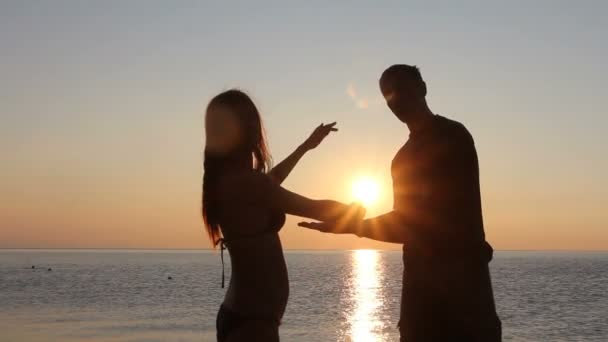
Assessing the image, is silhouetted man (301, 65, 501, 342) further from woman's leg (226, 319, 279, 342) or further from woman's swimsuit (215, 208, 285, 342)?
woman's leg (226, 319, 279, 342)

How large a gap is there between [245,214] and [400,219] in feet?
2.96

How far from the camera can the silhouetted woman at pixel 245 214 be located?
434cm

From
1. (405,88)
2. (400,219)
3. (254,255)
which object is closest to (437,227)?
Answer: (400,219)

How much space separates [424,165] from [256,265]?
1.15 meters

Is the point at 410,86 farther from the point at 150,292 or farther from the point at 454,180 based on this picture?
the point at 150,292

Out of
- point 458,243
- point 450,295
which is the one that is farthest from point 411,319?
→ point 458,243

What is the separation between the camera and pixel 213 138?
14.6ft

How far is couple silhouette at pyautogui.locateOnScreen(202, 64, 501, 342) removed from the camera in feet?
13.9

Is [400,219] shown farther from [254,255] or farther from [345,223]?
[254,255]

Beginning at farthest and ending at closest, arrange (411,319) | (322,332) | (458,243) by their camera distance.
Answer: (322,332) < (411,319) < (458,243)

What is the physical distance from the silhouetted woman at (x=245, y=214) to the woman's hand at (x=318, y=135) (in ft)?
3.14

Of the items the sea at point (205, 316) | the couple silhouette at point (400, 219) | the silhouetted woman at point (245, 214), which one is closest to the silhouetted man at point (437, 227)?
the couple silhouette at point (400, 219)

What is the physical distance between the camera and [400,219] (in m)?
4.32

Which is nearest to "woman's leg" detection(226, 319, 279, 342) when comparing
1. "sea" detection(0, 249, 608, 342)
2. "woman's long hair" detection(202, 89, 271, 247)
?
"woman's long hair" detection(202, 89, 271, 247)
